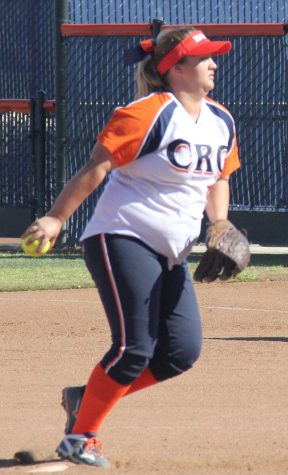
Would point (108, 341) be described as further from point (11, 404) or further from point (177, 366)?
point (177, 366)

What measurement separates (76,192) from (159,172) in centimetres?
35

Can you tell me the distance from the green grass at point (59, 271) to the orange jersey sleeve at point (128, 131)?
7.36m

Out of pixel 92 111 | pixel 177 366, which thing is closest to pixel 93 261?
pixel 177 366

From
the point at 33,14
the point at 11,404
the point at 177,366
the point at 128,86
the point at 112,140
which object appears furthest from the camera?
the point at 33,14

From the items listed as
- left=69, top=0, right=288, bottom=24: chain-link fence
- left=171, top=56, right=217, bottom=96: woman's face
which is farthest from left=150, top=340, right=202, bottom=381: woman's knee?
left=69, top=0, right=288, bottom=24: chain-link fence

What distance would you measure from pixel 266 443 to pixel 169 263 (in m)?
1.12

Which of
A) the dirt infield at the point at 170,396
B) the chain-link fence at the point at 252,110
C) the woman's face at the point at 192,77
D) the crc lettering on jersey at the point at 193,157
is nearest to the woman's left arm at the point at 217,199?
the crc lettering on jersey at the point at 193,157

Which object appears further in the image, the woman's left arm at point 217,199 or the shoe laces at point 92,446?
the woman's left arm at point 217,199

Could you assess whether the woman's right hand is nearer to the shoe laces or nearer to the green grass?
the shoe laces

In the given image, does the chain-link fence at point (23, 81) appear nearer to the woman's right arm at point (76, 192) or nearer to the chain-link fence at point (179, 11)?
the chain-link fence at point (179, 11)

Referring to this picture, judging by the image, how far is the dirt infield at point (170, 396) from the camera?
525 cm

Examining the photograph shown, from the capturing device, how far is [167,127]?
479 centimetres

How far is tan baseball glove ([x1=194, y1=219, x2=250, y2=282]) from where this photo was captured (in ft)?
16.4

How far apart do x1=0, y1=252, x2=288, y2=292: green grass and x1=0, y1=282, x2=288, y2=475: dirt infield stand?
1.31 m
